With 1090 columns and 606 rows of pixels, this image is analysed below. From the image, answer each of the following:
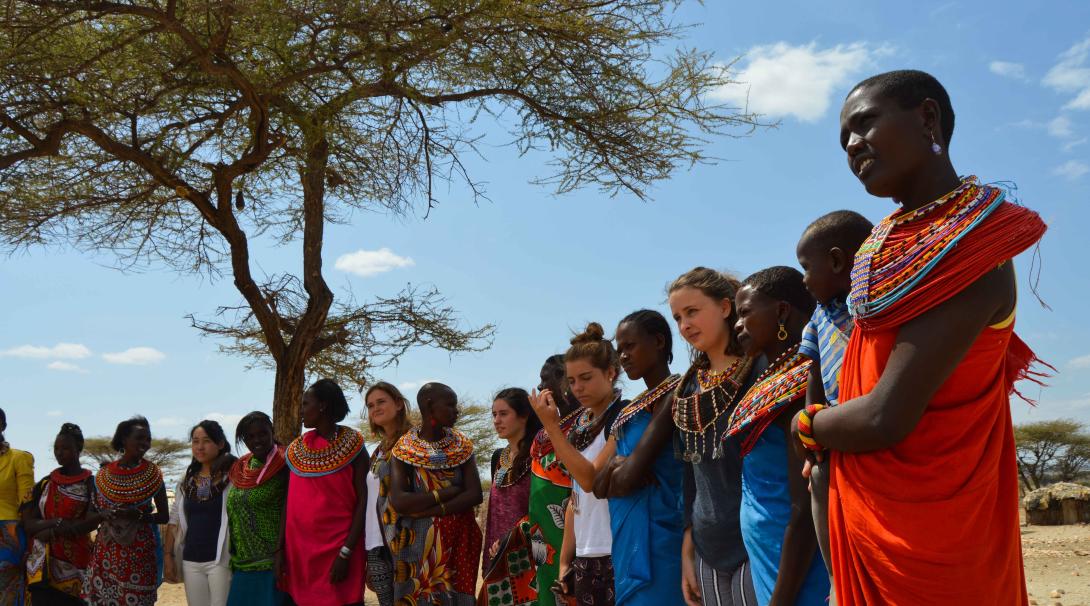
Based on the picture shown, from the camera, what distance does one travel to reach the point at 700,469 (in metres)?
3.46

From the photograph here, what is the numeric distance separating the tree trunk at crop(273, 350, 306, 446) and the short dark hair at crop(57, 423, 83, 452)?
285cm

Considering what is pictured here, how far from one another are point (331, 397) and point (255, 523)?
40.7 inches

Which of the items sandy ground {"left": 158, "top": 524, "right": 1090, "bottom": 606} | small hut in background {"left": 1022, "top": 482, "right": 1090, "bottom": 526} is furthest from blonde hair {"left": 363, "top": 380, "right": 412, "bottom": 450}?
small hut in background {"left": 1022, "top": 482, "right": 1090, "bottom": 526}

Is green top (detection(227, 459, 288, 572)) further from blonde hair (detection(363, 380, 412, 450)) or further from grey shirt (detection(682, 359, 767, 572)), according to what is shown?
grey shirt (detection(682, 359, 767, 572))

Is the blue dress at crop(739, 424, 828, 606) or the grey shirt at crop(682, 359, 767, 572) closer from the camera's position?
the blue dress at crop(739, 424, 828, 606)

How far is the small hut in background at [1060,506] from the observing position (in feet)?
67.6

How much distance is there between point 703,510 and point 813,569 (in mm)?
696

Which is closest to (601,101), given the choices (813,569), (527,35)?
(527,35)

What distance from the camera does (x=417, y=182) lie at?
1039 cm

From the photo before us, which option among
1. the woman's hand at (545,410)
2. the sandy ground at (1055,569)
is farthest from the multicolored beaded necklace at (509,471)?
the sandy ground at (1055,569)

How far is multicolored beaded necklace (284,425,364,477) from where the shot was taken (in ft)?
21.4

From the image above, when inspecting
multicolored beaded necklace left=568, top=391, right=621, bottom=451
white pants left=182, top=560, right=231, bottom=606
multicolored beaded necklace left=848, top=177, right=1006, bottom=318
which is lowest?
white pants left=182, top=560, right=231, bottom=606

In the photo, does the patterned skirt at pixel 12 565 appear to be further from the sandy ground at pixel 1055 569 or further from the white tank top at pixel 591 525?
the white tank top at pixel 591 525

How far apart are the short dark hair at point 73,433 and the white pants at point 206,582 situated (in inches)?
67.9
